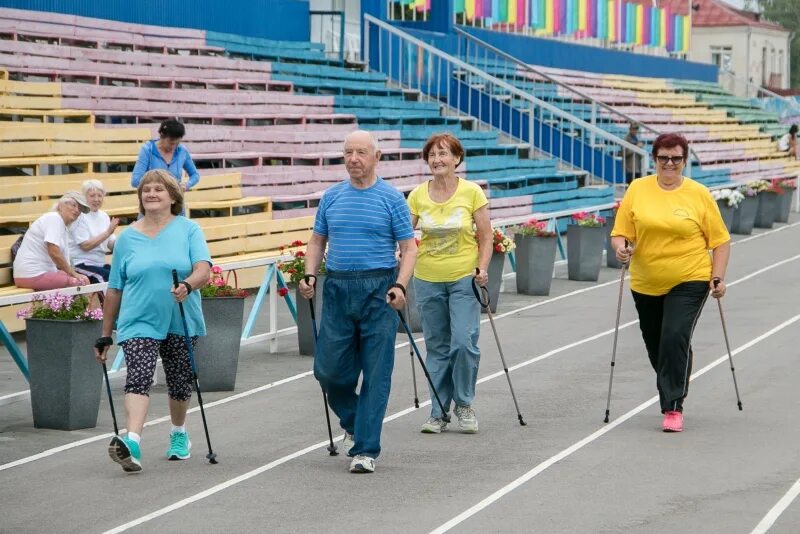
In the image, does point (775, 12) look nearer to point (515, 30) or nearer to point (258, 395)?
point (515, 30)

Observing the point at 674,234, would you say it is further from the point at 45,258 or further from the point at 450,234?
the point at 45,258

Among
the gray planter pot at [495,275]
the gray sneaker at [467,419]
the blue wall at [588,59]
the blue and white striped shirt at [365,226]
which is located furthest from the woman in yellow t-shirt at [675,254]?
the blue wall at [588,59]

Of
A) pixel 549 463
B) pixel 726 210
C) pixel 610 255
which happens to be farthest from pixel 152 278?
pixel 726 210

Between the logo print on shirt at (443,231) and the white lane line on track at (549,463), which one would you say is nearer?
the white lane line on track at (549,463)

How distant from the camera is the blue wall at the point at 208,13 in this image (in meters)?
21.5

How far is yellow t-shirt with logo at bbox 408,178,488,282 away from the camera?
9.66m

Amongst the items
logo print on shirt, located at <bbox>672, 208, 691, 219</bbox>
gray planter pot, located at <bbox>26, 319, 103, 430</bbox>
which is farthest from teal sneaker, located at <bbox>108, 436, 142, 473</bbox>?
logo print on shirt, located at <bbox>672, 208, 691, 219</bbox>

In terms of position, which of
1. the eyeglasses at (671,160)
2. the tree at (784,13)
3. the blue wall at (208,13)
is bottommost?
the eyeglasses at (671,160)

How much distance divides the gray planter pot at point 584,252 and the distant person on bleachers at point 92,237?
7410 mm

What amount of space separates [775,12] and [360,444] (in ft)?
349

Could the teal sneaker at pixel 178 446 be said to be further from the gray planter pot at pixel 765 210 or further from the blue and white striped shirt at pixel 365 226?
the gray planter pot at pixel 765 210

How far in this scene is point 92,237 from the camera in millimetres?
14289

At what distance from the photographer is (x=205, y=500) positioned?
7.89m

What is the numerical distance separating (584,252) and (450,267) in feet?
34.9
